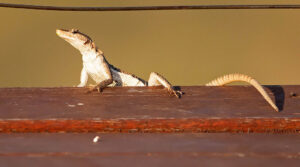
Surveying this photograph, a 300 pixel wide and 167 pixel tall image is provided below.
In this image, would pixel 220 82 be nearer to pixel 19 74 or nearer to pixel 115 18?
pixel 19 74

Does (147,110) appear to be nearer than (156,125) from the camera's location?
No

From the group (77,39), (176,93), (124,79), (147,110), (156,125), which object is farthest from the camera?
(77,39)

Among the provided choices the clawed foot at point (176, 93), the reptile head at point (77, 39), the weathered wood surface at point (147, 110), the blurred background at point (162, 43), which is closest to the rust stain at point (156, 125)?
the weathered wood surface at point (147, 110)

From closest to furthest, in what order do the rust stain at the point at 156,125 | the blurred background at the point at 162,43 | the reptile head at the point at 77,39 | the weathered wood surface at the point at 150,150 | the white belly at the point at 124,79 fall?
the weathered wood surface at the point at 150,150 → the rust stain at the point at 156,125 → the white belly at the point at 124,79 → the reptile head at the point at 77,39 → the blurred background at the point at 162,43

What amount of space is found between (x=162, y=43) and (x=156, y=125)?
1810cm

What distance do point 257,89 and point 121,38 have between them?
16.5 metres

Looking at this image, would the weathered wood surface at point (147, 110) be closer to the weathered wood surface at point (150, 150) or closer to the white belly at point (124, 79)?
the weathered wood surface at point (150, 150)

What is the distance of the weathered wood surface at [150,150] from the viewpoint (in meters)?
2.70

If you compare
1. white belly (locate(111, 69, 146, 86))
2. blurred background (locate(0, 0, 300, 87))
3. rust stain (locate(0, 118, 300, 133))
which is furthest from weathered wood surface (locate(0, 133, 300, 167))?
blurred background (locate(0, 0, 300, 87))

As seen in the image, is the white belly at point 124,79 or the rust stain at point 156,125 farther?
the white belly at point 124,79

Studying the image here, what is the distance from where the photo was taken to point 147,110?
345cm

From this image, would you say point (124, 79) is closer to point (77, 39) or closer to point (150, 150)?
point (77, 39)

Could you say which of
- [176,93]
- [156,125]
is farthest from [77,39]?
[156,125]

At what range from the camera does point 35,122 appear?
3.22 metres
